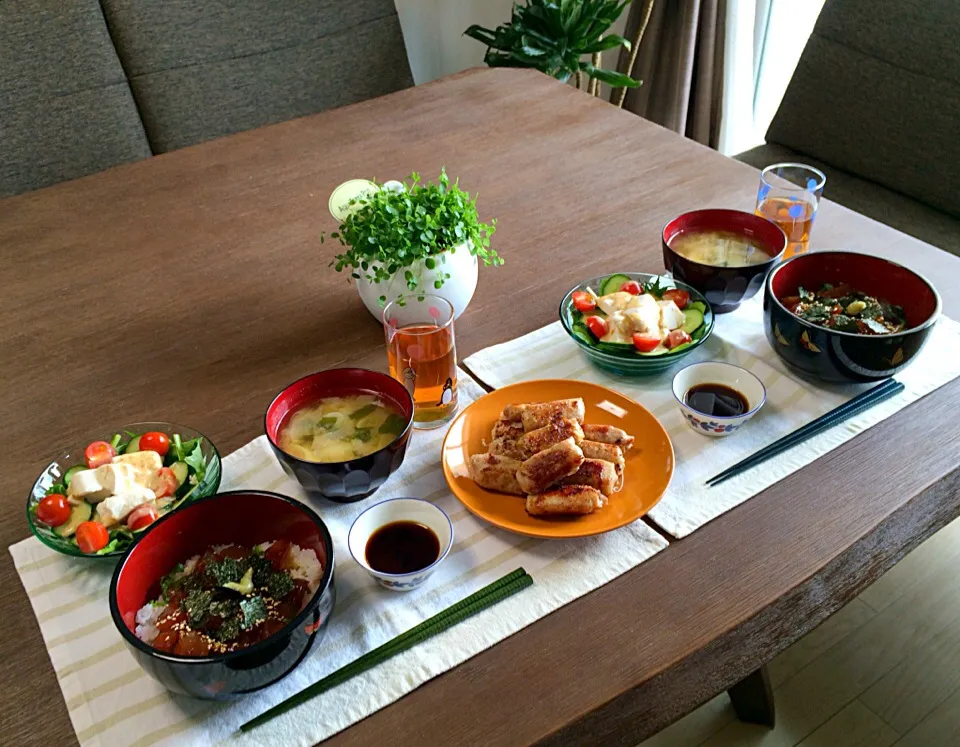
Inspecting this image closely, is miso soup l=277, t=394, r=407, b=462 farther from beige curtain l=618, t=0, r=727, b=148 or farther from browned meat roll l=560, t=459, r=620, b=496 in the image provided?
beige curtain l=618, t=0, r=727, b=148

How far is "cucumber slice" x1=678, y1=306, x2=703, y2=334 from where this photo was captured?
106cm

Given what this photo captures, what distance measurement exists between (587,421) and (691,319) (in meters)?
0.22

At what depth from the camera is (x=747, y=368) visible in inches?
41.7

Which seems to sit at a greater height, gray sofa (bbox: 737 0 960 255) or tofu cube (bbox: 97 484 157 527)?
tofu cube (bbox: 97 484 157 527)

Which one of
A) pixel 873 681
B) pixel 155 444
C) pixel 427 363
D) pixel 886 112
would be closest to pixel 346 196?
pixel 427 363

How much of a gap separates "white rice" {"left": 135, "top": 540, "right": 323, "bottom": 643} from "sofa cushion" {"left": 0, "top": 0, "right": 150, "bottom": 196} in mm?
1738

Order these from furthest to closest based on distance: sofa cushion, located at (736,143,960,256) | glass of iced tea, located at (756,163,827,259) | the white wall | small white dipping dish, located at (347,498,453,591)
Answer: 1. the white wall
2. sofa cushion, located at (736,143,960,256)
3. glass of iced tea, located at (756,163,827,259)
4. small white dipping dish, located at (347,498,453,591)

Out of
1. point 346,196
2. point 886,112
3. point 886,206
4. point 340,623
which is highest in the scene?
point 346,196

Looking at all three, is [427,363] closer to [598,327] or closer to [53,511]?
[598,327]

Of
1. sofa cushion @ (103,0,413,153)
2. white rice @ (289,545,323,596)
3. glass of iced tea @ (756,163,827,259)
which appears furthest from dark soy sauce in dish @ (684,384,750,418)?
sofa cushion @ (103,0,413,153)

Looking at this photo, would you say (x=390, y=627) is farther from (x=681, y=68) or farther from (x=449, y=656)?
(x=681, y=68)

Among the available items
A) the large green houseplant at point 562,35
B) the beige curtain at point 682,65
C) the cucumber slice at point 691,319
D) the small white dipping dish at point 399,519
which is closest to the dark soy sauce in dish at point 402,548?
the small white dipping dish at point 399,519

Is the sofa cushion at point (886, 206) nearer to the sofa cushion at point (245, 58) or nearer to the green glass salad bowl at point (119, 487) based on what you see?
the sofa cushion at point (245, 58)

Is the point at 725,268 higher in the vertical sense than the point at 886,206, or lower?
higher
